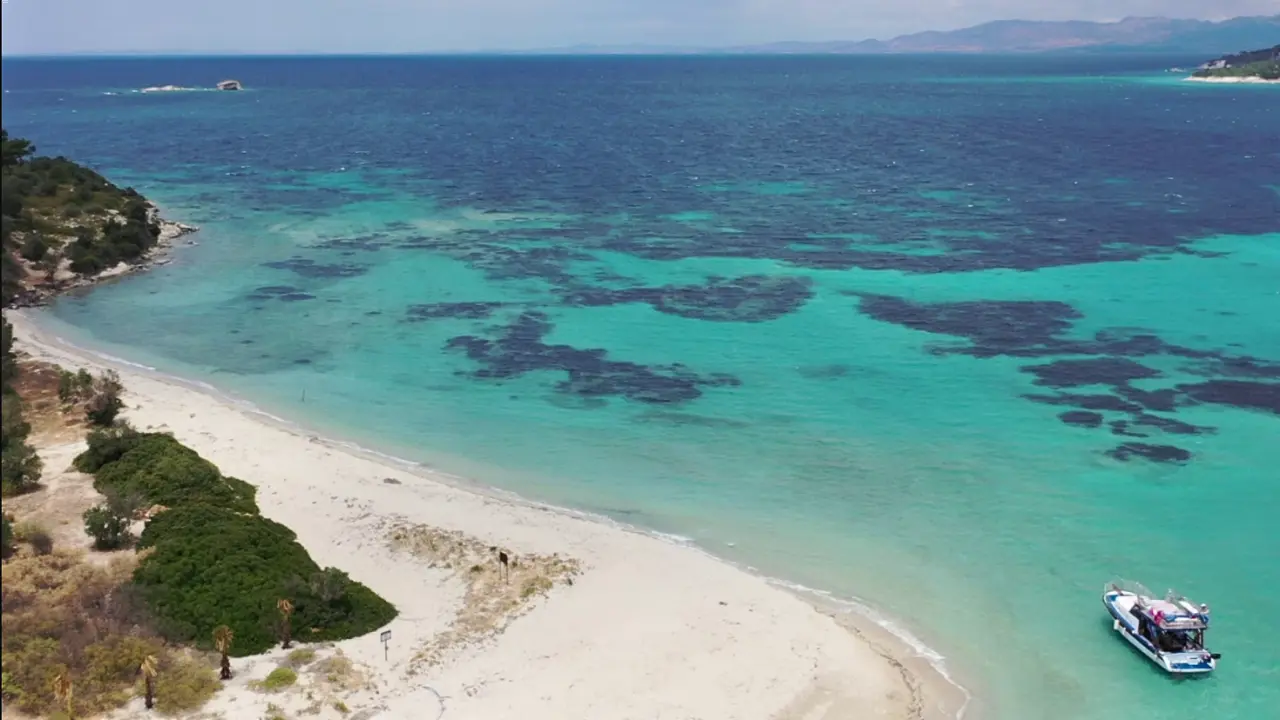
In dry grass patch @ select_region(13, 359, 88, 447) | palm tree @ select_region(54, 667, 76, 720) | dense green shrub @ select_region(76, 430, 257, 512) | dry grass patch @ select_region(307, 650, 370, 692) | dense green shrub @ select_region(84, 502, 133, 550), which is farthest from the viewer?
dry grass patch @ select_region(13, 359, 88, 447)

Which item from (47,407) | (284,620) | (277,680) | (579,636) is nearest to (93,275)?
(47,407)

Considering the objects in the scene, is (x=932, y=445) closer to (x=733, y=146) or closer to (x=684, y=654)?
(x=684, y=654)

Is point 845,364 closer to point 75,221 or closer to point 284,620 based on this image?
point 284,620

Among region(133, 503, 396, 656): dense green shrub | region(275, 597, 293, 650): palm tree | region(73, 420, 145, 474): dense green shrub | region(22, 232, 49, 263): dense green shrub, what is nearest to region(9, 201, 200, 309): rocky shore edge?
region(22, 232, 49, 263): dense green shrub

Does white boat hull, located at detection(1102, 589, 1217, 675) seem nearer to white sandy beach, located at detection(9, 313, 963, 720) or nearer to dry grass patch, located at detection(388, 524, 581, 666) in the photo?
white sandy beach, located at detection(9, 313, 963, 720)

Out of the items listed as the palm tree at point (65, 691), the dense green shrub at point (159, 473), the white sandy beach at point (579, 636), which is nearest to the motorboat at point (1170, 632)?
the white sandy beach at point (579, 636)

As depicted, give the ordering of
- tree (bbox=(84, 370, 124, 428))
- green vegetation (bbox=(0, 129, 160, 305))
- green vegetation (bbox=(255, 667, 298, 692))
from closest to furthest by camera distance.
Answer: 1. green vegetation (bbox=(255, 667, 298, 692))
2. tree (bbox=(84, 370, 124, 428))
3. green vegetation (bbox=(0, 129, 160, 305))
